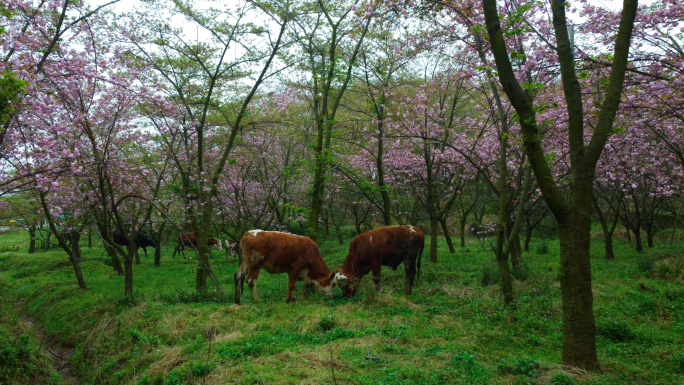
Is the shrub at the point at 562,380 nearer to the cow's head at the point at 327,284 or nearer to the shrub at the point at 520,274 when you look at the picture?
the cow's head at the point at 327,284

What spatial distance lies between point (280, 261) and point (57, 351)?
5.89 meters

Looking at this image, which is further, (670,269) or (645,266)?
(645,266)

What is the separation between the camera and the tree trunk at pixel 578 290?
5.30 m

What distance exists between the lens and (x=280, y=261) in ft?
38.8

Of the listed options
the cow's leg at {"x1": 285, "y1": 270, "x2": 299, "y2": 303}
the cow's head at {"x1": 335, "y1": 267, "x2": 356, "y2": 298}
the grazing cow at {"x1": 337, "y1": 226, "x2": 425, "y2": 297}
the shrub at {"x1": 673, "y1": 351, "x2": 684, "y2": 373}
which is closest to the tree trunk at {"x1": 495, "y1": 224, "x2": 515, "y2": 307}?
the shrub at {"x1": 673, "y1": 351, "x2": 684, "y2": 373}

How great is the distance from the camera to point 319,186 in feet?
46.9

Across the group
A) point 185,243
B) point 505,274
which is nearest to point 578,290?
point 505,274

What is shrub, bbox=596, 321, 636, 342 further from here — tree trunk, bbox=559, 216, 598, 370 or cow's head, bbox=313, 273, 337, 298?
cow's head, bbox=313, 273, 337, 298

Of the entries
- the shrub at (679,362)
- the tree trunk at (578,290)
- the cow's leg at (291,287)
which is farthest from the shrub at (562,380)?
the cow's leg at (291,287)

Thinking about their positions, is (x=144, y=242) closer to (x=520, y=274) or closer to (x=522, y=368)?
(x=520, y=274)

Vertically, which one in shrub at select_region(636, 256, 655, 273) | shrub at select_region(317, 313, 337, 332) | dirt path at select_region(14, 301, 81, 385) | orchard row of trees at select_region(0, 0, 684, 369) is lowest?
dirt path at select_region(14, 301, 81, 385)

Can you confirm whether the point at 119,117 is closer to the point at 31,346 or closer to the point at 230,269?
the point at 31,346

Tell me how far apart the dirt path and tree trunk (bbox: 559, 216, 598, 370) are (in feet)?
30.6

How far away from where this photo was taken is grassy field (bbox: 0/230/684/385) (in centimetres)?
579
